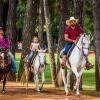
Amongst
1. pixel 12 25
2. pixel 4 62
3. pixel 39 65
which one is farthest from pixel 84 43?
pixel 12 25

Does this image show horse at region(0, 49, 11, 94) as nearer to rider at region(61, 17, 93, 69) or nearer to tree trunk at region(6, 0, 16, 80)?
rider at region(61, 17, 93, 69)

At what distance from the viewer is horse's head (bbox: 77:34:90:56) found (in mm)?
17906

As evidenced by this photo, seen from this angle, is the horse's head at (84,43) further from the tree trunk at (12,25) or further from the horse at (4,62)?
the tree trunk at (12,25)

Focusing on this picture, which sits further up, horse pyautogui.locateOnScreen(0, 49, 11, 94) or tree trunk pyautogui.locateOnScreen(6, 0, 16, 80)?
tree trunk pyautogui.locateOnScreen(6, 0, 16, 80)

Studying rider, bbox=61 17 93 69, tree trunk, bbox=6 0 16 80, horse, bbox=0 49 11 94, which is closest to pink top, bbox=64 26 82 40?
rider, bbox=61 17 93 69

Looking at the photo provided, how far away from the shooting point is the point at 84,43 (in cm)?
1798

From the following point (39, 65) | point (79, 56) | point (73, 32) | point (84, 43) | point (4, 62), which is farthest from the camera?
point (39, 65)

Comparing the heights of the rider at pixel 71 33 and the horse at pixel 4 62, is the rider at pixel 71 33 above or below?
above

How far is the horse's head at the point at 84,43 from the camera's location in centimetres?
1791

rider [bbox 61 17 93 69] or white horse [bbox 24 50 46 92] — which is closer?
rider [bbox 61 17 93 69]

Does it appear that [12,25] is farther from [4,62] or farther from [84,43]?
[84,43]

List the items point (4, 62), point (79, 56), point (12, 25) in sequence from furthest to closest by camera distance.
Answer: point (12, 25), point (4, 62), point (79, 56)

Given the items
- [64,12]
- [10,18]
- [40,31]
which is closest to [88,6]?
[40,31]

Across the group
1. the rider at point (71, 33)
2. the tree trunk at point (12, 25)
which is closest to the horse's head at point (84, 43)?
the rider at point (71, 33)
